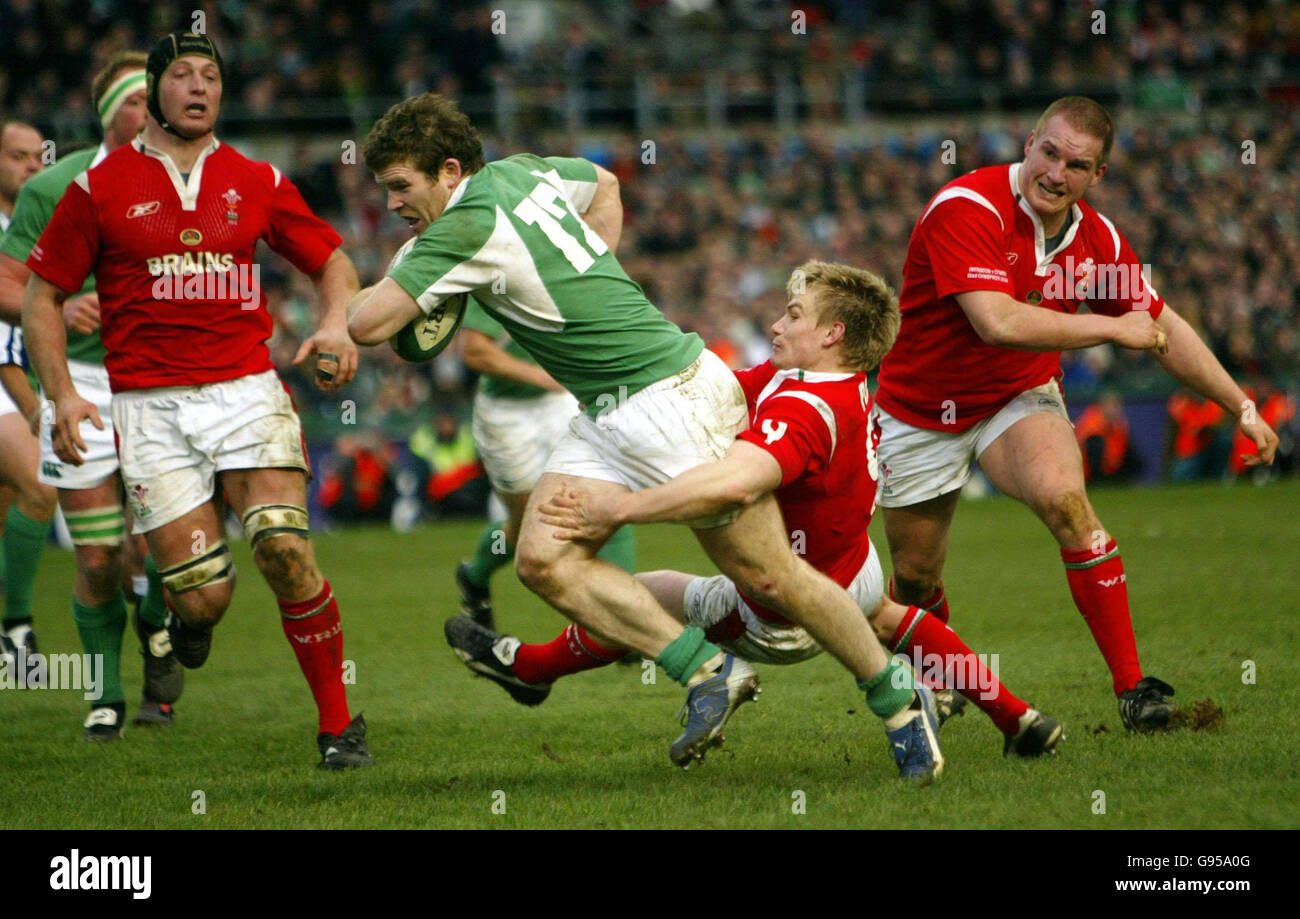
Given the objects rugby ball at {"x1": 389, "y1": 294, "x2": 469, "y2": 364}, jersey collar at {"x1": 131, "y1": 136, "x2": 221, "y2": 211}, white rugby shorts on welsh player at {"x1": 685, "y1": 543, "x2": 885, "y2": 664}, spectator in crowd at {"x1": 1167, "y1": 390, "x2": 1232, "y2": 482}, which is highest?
jersey collar at {"x1": 131, "y1": 136, "x2": 221, "y2": 211}

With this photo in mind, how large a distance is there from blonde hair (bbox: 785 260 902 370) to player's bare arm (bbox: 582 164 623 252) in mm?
859

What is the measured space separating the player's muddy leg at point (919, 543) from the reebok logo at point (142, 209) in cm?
288

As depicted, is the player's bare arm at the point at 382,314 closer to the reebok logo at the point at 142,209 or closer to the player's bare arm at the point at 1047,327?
the reebok logo at the point at 142,209

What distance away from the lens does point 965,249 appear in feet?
18.2

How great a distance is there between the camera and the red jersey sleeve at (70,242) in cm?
559

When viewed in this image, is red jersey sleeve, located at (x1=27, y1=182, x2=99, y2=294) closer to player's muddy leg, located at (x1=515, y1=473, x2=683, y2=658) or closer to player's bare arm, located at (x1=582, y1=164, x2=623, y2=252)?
player's bare arm, located at (x1=582, y1=164, x2=623, y2=252)

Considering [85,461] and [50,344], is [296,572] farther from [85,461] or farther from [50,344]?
[85,461]

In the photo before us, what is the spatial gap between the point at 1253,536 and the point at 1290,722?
696 centimetres

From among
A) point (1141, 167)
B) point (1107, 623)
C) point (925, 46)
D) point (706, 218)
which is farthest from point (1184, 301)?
point (1107, 623)

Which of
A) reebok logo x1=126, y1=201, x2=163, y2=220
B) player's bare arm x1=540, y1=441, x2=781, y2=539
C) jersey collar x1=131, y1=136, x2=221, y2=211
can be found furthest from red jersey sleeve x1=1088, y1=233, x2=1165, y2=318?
reebok logo x1=126, y1=201, x2=163, y2=220

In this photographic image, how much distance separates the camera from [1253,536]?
12.0 meters

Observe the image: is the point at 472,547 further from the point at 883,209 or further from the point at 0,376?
the point at 883,209
